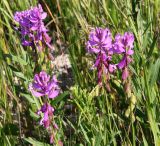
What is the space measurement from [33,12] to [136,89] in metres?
0.50

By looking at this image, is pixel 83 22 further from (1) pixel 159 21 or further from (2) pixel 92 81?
(1) pixel 159 21

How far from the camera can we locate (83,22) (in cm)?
170

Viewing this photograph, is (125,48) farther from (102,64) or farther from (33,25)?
(33,25)

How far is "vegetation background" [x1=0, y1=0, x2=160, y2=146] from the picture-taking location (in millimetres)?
1367

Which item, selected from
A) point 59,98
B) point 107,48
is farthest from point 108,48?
point 59,98

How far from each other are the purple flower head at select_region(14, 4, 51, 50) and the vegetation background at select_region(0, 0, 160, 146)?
0.12 metres

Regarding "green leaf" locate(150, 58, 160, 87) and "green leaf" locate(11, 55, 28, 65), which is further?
"green leaf" locate(11, 55, 28, 65)

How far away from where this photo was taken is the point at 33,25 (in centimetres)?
149

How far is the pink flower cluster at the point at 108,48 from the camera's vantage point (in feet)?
3.84

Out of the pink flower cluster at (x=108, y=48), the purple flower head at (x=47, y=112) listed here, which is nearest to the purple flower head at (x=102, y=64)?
the pink flower cluster at (x=108, y=48)

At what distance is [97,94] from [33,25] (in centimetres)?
43

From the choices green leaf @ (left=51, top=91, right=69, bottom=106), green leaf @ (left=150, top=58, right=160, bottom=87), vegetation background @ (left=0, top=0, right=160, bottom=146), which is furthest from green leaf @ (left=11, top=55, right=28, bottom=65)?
green leaf @ (left=150, top=58, right=160, bottom=87)

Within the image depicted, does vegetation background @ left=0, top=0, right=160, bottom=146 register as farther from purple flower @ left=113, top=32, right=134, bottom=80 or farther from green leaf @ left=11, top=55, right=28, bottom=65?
purple flower @ left=113, top=32, right=134, bottom=80

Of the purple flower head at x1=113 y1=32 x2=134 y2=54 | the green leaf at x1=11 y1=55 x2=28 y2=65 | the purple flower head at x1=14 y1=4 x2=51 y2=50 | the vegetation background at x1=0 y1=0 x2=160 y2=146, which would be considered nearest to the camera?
the purple flower head at x1=113 y1=32 x2=134 y2=54
